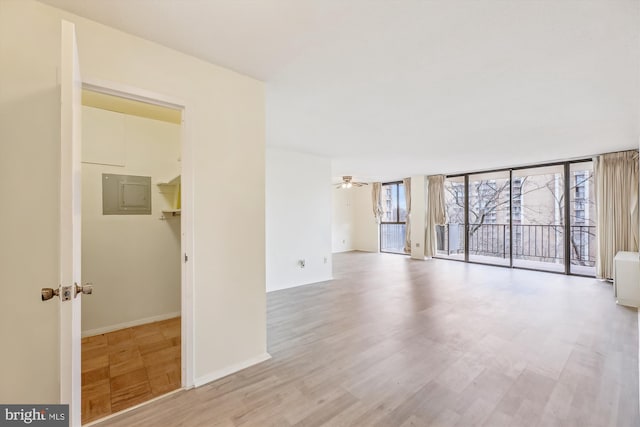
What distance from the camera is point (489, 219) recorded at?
22.8 ft

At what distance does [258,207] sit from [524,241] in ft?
23.2

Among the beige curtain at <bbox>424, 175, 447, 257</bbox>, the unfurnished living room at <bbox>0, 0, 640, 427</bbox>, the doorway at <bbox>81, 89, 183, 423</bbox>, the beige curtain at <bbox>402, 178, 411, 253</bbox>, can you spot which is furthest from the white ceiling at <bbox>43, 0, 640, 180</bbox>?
the beige curtain at <bbox>402, 178, 411, 253</bbox>

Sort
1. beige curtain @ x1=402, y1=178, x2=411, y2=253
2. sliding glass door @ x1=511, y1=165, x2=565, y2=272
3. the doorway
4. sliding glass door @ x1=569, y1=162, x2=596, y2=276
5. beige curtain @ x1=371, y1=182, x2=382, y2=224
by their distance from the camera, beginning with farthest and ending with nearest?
1. beige curtain @ x1=371, y1=182, x2=382, y2=224
2. beige curtain @ x1=402, y1=178, x2=411, y2=253
3. sliding glass door @ x1=511, y1=165, x2=565, y2=272
4. sliding glass door @ x1=569, y1=162, x2=596, y2=276
5. the doorway

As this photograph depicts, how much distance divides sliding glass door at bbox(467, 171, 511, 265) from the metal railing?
2216 millimetres

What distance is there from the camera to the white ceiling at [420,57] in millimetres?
1524

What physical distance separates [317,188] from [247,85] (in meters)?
3.10

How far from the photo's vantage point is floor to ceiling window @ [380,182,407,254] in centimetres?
879

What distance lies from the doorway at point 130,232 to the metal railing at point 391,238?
23.0 ft

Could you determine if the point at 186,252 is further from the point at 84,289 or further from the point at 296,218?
the point at 296,218

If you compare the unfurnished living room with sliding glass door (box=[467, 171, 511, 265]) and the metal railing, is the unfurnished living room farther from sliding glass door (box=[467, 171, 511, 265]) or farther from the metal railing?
the metal railing

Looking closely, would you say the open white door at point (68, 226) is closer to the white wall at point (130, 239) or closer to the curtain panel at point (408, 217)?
the white wall at point (130, 239)

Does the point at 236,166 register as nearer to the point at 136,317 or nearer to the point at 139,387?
the point at 139,387

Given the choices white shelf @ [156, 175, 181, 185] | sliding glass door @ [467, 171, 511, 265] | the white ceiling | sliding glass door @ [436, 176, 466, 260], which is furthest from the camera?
sliding glass door @ [436, 176, 466, 260]

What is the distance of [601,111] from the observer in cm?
291
